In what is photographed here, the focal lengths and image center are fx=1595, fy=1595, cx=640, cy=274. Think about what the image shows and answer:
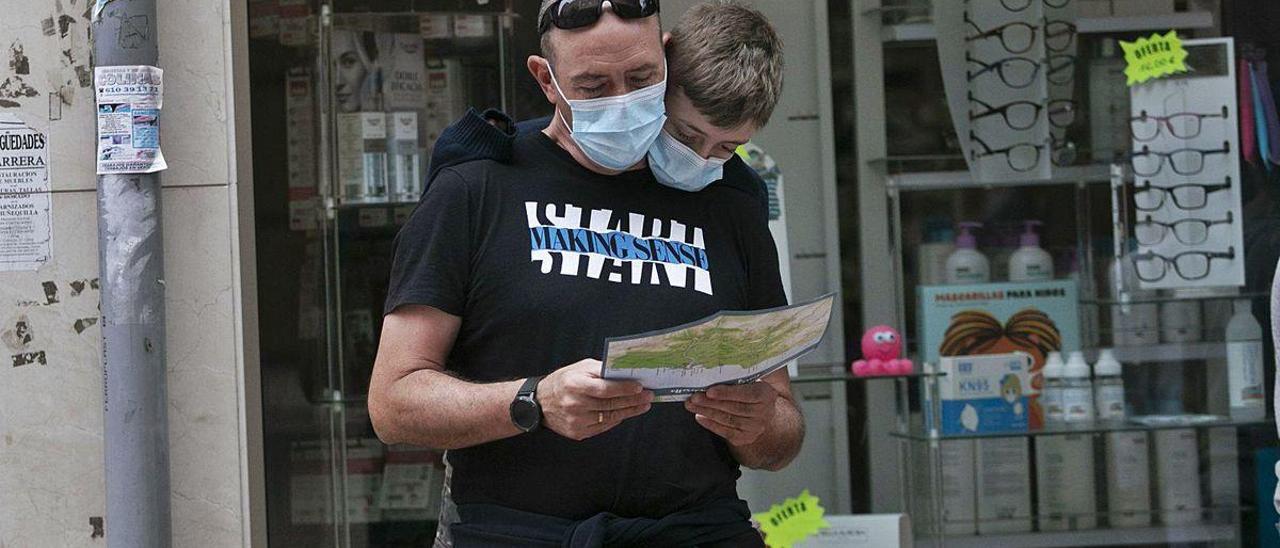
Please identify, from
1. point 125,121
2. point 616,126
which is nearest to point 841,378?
point 125,121

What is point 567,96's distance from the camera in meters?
2.43

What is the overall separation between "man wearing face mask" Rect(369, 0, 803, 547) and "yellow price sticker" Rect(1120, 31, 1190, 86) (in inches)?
117

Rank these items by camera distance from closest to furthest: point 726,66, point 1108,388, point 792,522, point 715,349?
point 715,349, point 726,66, point 792,522, point 1108,388

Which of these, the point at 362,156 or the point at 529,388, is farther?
the point at 362,156

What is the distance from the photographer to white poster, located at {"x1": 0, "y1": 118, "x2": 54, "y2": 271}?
3.93 metres

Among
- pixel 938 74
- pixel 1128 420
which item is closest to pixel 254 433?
pixel 938 74

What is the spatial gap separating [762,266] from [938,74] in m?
2.51

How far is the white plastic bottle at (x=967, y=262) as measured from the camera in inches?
195

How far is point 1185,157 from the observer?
4.98 meters

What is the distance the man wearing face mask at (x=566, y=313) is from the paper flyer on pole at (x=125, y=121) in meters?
1.66

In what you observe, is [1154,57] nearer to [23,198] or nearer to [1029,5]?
[1029,5]

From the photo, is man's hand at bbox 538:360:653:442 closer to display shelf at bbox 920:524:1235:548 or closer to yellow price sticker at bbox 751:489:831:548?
yellow price sticker at bbox 751:489:831:548

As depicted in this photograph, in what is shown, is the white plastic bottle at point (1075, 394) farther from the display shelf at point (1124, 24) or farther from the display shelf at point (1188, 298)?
the display shelf at point (1124, 24)

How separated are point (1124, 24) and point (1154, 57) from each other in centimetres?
14
